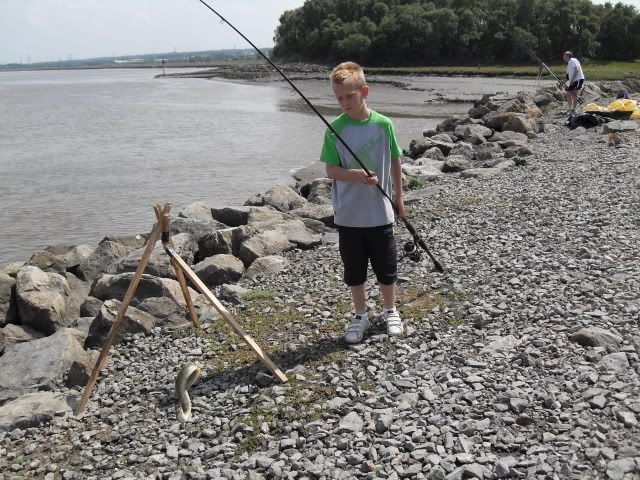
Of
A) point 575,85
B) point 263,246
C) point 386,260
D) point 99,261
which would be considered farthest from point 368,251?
point 575,85

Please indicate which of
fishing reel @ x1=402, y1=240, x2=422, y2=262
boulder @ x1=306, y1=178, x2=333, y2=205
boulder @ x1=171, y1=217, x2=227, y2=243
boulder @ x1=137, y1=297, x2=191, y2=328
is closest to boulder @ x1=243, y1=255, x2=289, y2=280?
boulder @ x1=137, y1=297, x2=191, y2=328

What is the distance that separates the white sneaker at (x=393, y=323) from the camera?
601cm

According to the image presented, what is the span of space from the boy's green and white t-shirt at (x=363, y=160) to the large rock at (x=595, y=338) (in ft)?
6.05

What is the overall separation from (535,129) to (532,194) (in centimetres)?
1039

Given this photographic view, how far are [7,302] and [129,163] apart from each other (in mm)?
14985

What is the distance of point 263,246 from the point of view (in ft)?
32.0

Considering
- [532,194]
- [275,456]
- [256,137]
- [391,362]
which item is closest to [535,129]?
[532,194]

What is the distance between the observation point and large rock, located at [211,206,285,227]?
12.3 meters

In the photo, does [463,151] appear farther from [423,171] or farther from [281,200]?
[281,200]

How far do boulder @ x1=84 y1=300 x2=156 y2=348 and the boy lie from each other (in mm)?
2500

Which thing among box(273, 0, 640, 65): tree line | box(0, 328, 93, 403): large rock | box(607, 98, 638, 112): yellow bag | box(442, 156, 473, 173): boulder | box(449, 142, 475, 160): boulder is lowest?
box(0, 328, 93, 403): large rock

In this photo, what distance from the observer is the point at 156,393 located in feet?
18.8

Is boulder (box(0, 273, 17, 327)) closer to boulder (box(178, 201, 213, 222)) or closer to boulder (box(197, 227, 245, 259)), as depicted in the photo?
boulder (box(197, 227, 245, 259))

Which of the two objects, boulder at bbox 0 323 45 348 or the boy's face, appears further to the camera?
boulder at bbox 0 323 45 348
